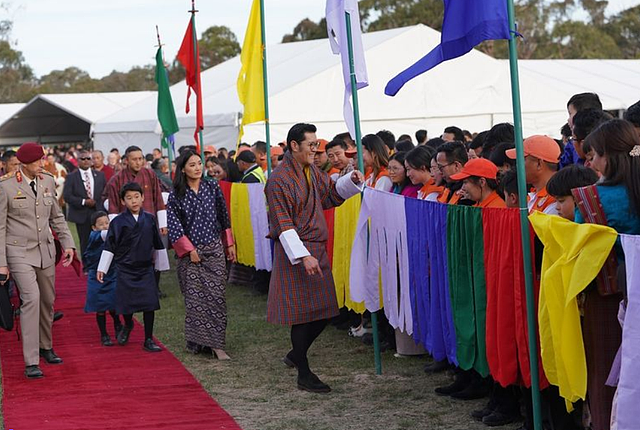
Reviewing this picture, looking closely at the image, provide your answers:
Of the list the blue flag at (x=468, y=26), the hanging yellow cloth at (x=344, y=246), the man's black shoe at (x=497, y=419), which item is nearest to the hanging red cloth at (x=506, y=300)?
the man's black shoe at (x=497, y=419)

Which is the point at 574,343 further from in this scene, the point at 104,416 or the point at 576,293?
the point at 104,416

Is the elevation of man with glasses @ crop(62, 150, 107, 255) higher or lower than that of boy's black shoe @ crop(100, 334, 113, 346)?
higher

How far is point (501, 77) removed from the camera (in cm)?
2062

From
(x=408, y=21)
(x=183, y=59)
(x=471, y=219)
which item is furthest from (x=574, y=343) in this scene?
(x=408, y=21)

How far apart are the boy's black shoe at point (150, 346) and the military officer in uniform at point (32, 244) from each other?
2.67ft

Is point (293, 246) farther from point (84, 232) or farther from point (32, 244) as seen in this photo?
point (84, 232)

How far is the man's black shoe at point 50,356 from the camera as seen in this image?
8438mm

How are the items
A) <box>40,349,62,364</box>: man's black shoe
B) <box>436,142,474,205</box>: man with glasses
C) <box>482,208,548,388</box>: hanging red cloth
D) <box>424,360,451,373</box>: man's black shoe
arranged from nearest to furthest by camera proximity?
<box>482,208,548,388</box>: hanging red cloth
<box>436,142,474,205</box>: man with glasses
<box>424,360,451,373</box>: man's black shoe
<box>40,349,62,364</box>: man's black shoe

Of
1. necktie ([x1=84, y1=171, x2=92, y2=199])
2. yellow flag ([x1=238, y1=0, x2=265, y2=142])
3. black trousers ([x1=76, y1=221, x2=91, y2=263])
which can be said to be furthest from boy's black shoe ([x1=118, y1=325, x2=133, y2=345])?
necktie ([x1=84, y1=171, x2=92, y2=199])

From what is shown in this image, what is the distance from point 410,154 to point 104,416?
2972mm

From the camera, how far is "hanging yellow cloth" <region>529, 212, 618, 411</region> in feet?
13.9

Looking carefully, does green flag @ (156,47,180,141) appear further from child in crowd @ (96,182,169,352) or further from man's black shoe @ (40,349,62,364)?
man's black shoe @ (40,349,62,364)

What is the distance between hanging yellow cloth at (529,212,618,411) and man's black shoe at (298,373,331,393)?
2.49 m

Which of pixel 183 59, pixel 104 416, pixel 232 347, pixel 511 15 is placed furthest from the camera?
pixel 183 59
